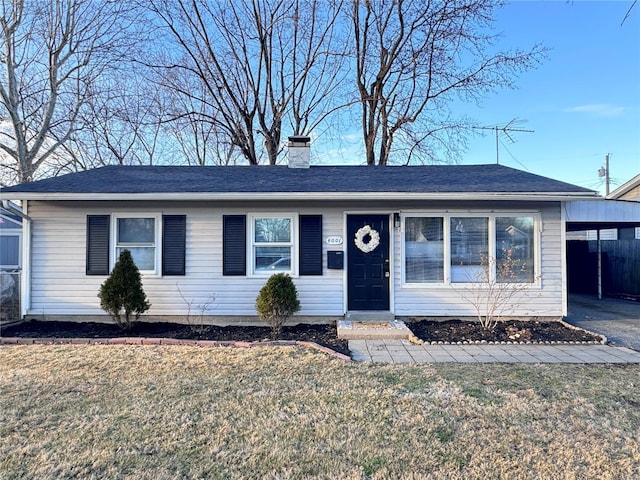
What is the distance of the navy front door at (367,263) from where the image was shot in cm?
728

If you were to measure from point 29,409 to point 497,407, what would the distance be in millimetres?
4245

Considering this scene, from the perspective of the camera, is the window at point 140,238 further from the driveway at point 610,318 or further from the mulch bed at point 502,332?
the driveway at point 610,318

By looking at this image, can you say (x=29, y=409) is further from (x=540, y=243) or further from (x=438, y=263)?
(x=540, y=243)

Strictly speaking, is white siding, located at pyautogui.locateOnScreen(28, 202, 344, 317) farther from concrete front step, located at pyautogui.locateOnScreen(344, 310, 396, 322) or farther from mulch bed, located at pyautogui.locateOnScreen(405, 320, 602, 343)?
mulch bed, located at pyautogui.locateOnScreen(405, 320, 602, 343)

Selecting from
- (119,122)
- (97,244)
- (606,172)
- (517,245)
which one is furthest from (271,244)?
(606,172)

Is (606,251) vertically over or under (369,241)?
under

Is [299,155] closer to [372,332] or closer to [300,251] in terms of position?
[300,251]

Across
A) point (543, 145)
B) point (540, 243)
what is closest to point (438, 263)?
point (540, 243)

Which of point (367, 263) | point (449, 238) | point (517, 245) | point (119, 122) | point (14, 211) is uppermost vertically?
point (119, 122)

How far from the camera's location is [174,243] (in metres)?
7.25

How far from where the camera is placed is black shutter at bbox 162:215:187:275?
7.24 meters

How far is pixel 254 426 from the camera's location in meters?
3.08

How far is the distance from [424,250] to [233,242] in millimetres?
3688

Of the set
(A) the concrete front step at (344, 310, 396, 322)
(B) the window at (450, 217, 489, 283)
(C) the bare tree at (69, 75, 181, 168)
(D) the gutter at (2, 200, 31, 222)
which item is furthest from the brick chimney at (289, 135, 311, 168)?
(C) the bare tree at (69, 75, 181, 168)
